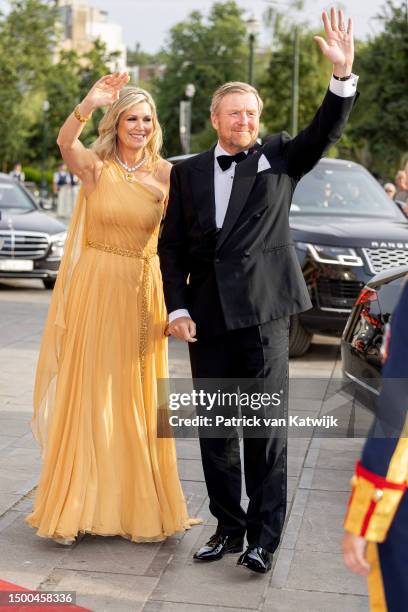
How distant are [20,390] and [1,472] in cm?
251

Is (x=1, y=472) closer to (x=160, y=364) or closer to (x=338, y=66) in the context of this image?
(x=160, y=364)

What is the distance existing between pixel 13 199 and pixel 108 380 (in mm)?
12704

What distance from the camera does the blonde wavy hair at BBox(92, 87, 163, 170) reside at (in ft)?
16.9

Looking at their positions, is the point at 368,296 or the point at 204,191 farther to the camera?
the point at 368,296

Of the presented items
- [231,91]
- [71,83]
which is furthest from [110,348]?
[71,83]

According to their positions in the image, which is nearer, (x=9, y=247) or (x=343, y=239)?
(x=343, y=239)

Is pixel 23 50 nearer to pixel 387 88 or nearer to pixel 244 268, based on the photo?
pixel 387 88

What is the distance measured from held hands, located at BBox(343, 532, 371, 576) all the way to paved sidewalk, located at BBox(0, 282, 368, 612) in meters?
1.91

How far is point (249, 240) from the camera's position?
459cm

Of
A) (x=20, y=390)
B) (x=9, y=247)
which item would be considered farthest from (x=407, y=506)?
(x=9, y=247)

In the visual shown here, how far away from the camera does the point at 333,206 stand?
11664 millimetres

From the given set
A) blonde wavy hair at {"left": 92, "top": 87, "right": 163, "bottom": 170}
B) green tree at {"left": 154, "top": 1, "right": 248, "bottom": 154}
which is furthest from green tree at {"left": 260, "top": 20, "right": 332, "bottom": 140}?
blonde wavy hair at {"left": 92, "top": 87, "right": 163, "bottom": 170}

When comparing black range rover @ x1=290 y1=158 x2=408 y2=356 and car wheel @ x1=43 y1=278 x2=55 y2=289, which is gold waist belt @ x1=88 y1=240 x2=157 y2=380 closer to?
black range rover @ x1=290 y1=158 x2=408 y2=356

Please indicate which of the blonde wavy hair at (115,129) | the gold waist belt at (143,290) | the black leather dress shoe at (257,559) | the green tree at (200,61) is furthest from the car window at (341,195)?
the green tree at (200,61)
